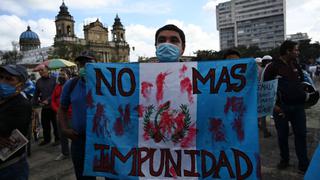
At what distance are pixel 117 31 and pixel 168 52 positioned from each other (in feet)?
340

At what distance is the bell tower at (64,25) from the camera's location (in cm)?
8731

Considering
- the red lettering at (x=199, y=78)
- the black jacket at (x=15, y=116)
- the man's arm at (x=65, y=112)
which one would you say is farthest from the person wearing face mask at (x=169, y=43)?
the black jacket at (x=15, y=116)

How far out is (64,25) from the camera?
87625 millimetres

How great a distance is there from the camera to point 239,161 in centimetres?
256

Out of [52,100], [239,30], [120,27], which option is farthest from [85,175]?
[239,30]

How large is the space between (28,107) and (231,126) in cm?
163

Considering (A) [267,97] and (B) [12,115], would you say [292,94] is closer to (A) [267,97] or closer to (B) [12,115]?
(A) [267,97]

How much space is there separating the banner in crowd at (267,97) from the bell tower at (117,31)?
333 feet

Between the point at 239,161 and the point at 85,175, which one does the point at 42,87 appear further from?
the point at 239,161

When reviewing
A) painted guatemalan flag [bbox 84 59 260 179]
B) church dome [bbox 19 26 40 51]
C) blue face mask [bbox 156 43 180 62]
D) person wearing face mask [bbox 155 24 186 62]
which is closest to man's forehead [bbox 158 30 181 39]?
person wearing face mask [bbox 155 24 186 62]

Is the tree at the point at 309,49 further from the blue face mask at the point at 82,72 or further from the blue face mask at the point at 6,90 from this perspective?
the blue face mask at the point at 6,90

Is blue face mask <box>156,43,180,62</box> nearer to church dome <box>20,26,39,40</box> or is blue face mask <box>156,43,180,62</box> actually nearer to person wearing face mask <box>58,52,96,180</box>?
person wearing face mask <box>58,52,96,180</box>

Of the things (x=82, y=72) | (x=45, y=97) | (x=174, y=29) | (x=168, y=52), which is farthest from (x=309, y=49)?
(x=82, y=72)

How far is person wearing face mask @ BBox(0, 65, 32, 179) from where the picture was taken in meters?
2.55
